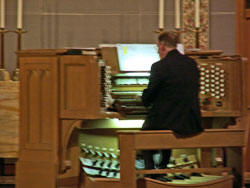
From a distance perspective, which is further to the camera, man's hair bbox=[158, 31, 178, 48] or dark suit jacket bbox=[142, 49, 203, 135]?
man's hair bbox=[158, 31, 178, 48]

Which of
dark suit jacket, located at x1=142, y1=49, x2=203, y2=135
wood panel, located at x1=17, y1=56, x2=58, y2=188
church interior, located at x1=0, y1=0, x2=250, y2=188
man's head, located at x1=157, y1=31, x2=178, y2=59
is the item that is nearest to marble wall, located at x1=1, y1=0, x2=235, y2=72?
church interior, located at x1=0, y1=0, x2=250, y2=188

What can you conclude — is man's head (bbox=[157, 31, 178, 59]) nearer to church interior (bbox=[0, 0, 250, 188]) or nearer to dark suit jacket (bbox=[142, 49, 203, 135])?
dark suit jacket (bbox=[142, 49, 203, 135])

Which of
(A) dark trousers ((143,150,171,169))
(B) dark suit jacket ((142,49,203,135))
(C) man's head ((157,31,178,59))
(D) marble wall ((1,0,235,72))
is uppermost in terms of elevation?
(D) marble wall ((1,0,235,72))

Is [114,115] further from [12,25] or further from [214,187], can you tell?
[12,25]

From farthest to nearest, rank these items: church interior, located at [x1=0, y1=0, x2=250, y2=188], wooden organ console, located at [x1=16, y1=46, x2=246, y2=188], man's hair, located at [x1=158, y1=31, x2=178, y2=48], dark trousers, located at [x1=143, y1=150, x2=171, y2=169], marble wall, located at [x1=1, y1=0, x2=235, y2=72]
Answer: marble wall, located at [x1=1, y1=0, x2=235, y2=72], wooden organ console, located at [x1=16, y1=46, x2=246, y2=188], dark trousers, located at [x1=143, y1=150, x2=171, y2=169], man's hair, located at [x1=158, y1=31, x2=178, y2=48], church interior, located at [x1=0, y1=0, x2=250, y2=188]

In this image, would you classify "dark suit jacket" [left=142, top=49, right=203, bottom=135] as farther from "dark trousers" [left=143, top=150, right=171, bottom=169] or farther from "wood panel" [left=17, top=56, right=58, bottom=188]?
"wood panel" [left=17, top=56, right=58, bottom=188]

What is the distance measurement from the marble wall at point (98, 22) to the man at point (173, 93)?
1.94 m

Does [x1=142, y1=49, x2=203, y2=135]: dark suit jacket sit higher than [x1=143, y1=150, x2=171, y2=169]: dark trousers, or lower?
higher

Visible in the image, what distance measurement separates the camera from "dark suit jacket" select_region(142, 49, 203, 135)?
3785mm

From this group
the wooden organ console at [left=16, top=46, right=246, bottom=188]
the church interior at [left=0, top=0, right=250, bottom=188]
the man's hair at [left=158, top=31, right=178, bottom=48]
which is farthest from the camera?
the wooden organ console at [left=16, top=46, right=246, bottom=188]

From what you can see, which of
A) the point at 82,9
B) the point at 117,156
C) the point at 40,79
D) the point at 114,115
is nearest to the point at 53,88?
the point at 40,79

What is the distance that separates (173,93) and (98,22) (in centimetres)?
229

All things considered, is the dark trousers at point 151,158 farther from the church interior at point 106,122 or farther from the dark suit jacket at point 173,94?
the dark suit jacket at point 173,94

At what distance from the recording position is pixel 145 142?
3.60 metres
